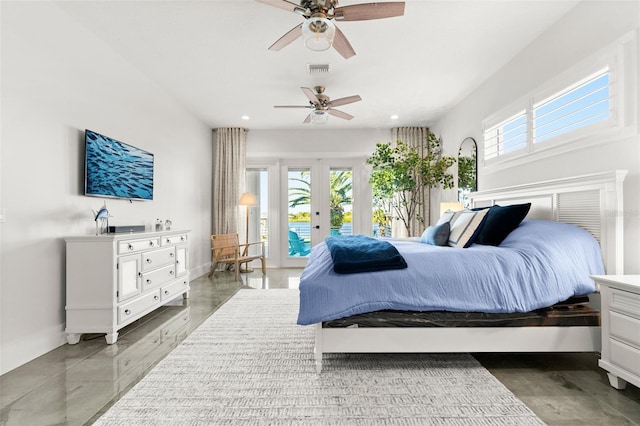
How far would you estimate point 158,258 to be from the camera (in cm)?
320

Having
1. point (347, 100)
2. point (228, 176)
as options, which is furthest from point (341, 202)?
point (347, 100)

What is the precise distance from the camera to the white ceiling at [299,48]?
2566 mm

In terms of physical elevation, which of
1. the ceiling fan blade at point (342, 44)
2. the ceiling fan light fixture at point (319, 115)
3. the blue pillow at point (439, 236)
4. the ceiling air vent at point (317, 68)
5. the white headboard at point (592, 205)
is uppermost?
the ceiling air vent at point (317, 68)

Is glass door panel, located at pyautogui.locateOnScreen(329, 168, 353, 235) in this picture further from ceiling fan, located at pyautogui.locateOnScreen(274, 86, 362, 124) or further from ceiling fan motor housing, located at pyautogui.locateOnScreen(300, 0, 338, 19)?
ceiling fan motor housing, located at pyautogui.locateOnScreen(300, 0, 338, 19)

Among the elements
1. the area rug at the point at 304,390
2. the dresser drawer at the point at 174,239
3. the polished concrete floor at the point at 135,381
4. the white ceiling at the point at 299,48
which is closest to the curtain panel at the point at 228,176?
the white ceiling at the point at 299,48

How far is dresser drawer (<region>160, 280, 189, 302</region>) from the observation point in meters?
3.28

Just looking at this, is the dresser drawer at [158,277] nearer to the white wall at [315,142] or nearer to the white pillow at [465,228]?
the white pillow at [465,228]

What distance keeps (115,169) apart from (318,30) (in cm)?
232

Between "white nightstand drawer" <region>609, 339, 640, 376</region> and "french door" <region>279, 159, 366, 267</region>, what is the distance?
4.39 meters

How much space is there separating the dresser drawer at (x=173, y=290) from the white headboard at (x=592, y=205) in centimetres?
352

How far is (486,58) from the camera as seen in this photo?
3.36m

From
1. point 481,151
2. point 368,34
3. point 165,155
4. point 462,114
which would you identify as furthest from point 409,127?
point 165,155

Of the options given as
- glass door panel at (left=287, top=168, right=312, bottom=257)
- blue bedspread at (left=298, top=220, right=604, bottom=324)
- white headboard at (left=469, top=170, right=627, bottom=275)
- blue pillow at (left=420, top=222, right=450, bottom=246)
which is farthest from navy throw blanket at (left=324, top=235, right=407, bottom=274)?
glass door panel at (left=287, top=168, right=312, bottom=257)

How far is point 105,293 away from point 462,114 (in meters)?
4.68
